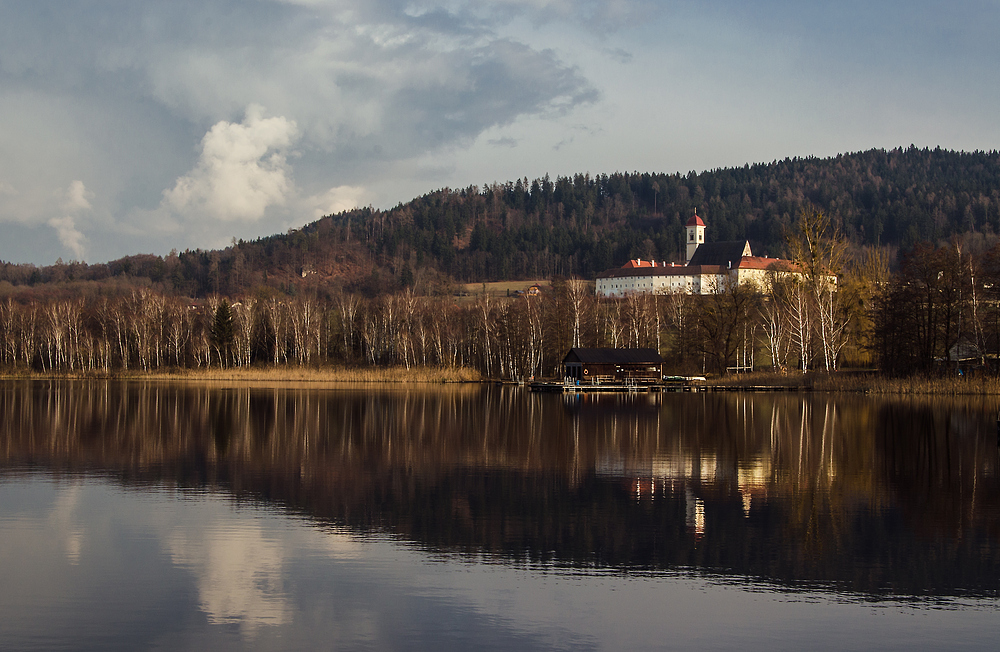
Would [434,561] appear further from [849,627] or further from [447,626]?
[849,627]

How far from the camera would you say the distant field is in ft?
485

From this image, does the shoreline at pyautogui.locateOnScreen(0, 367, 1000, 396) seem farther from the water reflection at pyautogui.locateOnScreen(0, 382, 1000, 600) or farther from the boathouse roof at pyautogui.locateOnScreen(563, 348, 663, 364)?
the water reflection at pyautogui.locateOnScreen(0, 382, 1000, 600)

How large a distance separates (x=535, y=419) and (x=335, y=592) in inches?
1041

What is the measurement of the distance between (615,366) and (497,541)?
51.4m

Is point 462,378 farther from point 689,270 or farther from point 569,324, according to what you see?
point 689,270

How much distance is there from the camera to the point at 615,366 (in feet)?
216

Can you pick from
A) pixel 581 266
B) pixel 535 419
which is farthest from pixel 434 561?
pixel 581 266

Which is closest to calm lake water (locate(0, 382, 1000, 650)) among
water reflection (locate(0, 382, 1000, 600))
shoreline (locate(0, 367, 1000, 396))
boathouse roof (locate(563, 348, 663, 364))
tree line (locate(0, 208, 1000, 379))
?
water reflection (locate(0, 382, 1000, 600))

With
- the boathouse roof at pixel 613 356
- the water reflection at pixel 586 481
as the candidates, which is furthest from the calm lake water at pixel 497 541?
the boathouse roof at pixel 613 356

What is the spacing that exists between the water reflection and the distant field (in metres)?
105

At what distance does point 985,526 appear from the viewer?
1650 centimetres

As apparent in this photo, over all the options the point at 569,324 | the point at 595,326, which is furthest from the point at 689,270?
the point at 569,324

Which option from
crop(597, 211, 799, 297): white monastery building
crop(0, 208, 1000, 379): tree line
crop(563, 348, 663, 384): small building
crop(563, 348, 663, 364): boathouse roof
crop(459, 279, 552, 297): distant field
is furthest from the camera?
crop(597, 211, 799, 297): white monastery building

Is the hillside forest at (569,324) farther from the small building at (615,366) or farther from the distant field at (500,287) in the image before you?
the distant field at (500,287)
